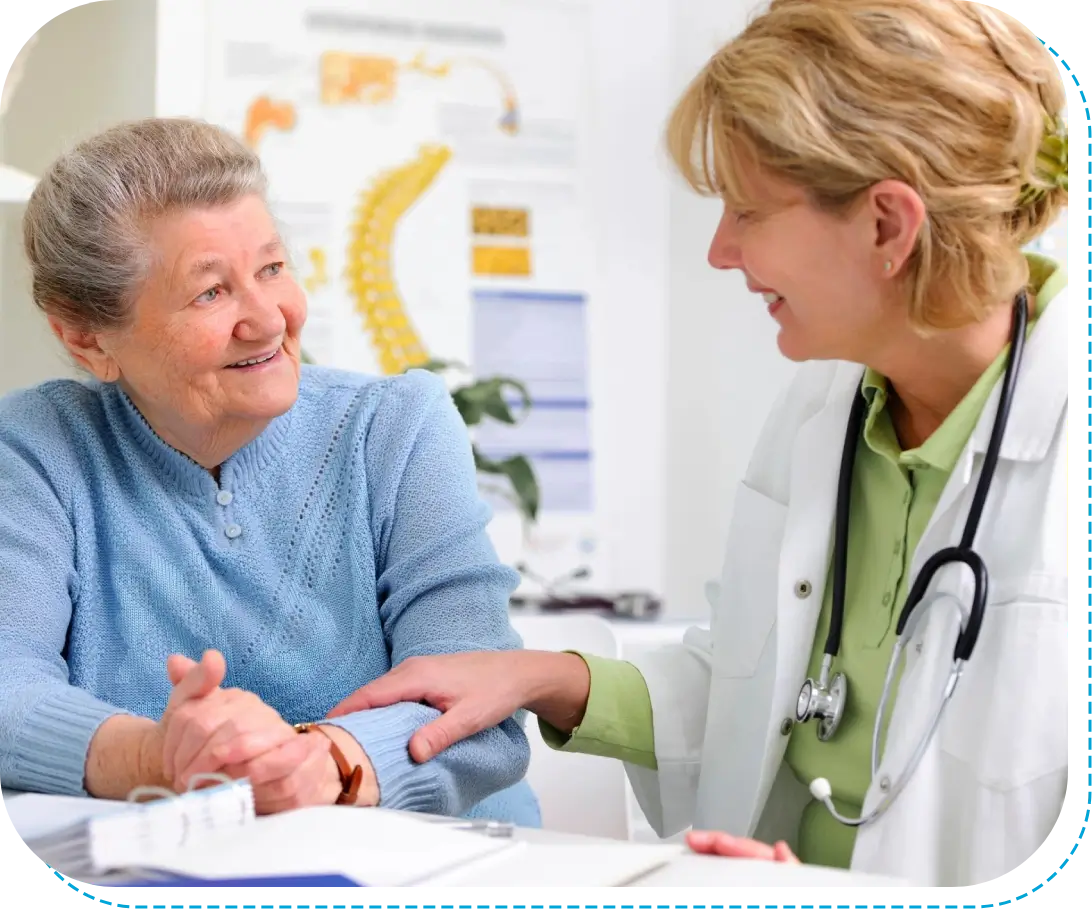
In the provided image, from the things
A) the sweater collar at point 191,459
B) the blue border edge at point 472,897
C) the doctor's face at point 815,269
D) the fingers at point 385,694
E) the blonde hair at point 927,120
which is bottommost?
the fingers at point 385,694

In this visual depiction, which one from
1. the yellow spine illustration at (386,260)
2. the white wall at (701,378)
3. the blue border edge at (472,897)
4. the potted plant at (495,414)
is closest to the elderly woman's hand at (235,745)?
the blue border edge at (472,897)

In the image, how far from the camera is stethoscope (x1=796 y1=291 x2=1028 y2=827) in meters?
1.08

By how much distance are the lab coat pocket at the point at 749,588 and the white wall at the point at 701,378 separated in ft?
5.61

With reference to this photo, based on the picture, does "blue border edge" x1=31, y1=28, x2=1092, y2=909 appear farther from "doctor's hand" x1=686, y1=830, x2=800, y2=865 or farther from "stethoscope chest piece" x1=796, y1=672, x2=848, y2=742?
"stethoscope chest piece" x1=796, y1=672, x2=848, y2=742

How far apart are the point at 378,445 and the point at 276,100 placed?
185 cm

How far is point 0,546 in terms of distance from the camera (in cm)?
129

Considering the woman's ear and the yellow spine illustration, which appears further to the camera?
the yellow spine illustration

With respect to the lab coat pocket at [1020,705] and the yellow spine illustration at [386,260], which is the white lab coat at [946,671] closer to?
the lab coat pocket at [1020,705]

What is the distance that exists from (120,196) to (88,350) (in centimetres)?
20

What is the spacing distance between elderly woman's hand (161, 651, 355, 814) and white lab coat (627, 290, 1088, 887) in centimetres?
47

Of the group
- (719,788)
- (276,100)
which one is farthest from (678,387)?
(719,788)

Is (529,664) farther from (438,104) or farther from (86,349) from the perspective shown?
(438,104)

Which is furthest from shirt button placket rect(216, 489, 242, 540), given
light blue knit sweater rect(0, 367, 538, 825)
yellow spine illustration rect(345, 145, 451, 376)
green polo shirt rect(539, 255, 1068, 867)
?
yellow spine illustration rect(345, 145, 451, 376)

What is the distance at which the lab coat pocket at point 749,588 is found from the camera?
135cm
